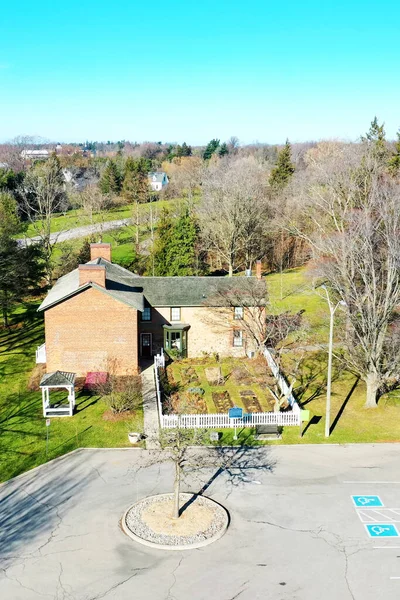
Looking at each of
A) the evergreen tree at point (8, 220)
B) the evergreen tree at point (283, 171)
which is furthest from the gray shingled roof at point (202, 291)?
the evergreen tree at point (283, 171)

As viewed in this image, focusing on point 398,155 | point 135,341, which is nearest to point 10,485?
point 135,341

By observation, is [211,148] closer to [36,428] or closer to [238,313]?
[238,313]

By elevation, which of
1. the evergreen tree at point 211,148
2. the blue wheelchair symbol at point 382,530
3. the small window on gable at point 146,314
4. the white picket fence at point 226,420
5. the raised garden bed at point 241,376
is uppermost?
the evergreen tree at point 211,148

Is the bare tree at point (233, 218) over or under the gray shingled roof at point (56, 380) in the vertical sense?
over

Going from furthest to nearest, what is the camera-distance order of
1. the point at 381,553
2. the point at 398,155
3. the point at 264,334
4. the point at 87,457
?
the point at 398,155, the point at 264,334, the point at 87,457, the point at 381,553

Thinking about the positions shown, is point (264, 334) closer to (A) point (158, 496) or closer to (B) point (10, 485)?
(A) point (158, 496)

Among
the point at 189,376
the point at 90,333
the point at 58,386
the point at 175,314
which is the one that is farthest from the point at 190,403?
the point at 175,314

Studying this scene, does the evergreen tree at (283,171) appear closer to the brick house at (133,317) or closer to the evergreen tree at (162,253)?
the evergreen tree at (162,253)
